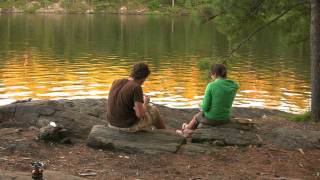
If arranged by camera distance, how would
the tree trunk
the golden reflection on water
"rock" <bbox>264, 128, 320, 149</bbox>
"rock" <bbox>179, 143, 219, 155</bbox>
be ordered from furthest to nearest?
1. the golden reflection on water
2. the tree trunk
3. "rock" <bbox>264, 128, 320, 149</bbox>
4. "rock" <bbox>179, 143, 219, 155</bbox>

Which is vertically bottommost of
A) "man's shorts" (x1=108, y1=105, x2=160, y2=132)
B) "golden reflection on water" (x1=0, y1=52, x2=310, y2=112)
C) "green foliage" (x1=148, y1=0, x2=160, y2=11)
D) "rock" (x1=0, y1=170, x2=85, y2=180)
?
"golden reflection on water" (x1=0, y1=52, x2=310, y2=112)

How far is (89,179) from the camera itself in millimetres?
7375

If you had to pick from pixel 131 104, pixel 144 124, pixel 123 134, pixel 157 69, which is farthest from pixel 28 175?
pixel 157 69

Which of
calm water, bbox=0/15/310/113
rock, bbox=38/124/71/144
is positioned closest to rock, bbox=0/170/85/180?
rock, bbox=38/124/71/144

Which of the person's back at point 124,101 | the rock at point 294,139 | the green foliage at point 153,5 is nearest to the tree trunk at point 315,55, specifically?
the rock at point 294,139

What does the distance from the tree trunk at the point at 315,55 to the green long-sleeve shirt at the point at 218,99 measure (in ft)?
10.4

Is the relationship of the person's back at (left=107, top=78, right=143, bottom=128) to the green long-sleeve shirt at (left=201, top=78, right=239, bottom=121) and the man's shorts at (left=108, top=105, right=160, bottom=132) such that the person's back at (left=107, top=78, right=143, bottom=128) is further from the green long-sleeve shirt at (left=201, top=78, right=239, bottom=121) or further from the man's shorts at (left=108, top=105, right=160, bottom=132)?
the green long-sleeve shirt at (left=201, top=78, right=239, bottom=121)

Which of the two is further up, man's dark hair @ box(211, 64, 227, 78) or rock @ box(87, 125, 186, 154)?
man's dark hair @ box(211, 64, 227, 78)

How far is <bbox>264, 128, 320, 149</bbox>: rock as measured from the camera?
9938mm

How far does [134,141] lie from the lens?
9.09 metres

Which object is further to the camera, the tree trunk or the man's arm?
the tree trunk

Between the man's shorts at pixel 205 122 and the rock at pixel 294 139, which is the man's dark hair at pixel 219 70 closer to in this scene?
the man's shorts at pixel 205 122

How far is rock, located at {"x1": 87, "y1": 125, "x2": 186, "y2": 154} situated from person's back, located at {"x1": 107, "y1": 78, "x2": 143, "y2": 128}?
0.64 feet

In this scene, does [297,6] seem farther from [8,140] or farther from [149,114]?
[8,140]
